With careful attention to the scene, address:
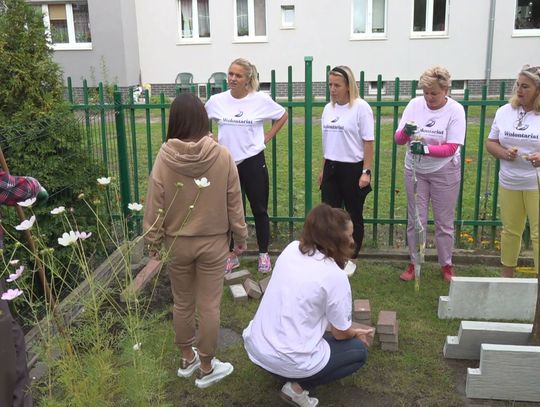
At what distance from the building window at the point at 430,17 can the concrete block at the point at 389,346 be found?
16.1 metres

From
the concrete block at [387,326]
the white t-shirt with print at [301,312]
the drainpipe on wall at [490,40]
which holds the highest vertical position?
the drainpipe on wall at [490,40]

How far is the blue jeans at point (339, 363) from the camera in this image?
3.06 meters

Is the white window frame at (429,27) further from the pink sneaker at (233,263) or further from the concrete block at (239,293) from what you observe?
the concrete block at (239,293)

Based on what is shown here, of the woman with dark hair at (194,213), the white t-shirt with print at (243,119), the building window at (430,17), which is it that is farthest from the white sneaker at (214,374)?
the building window at (430,17)

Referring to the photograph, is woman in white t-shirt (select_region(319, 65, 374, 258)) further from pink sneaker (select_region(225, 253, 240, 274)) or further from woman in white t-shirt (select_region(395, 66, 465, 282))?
pink sneaker (select_region(225, 253, 240, 274))

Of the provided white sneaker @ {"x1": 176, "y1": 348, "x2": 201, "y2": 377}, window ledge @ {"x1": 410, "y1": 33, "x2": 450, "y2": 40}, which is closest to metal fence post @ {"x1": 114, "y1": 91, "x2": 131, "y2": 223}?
white sneaker @ {"x1": 176, "y1": 348, "x2": 201, "y2": 377}

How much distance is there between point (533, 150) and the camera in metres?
4.02

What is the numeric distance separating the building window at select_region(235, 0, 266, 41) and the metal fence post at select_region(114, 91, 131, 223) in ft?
45.7

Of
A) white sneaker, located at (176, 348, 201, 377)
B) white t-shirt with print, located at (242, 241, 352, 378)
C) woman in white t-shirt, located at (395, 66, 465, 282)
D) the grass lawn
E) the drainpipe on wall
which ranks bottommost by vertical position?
the grass lawn

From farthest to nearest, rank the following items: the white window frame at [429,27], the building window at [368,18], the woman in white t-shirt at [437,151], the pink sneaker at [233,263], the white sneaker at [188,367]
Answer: the building window at [368,18] → the white window frame at [429,27] → the pink sneaker at [233,263] → the woman in white t-shirt at [437,151] → the white sneaker at [188,367]

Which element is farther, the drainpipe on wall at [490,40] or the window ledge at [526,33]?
the window ledge at [526,33]

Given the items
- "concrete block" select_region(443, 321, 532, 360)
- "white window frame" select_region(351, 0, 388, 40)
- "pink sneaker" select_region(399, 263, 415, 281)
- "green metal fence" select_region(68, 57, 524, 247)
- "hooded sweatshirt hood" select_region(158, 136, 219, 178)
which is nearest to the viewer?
"hooded sweatshirt hood" select_region(158, 136, 219, 178)

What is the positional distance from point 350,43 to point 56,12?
33.4 ft

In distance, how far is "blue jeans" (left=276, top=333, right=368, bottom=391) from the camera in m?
3.06
